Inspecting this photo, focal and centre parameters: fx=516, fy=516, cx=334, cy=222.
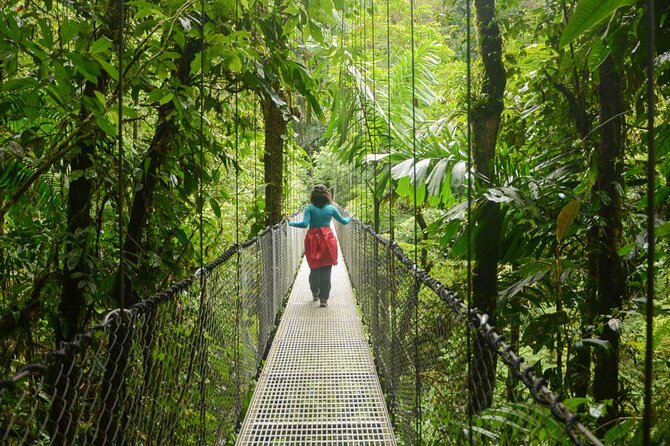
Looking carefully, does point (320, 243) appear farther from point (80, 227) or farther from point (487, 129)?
point (80, 227)

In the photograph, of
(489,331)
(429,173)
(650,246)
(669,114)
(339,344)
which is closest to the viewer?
(650,246)

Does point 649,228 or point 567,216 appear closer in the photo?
point 649,228

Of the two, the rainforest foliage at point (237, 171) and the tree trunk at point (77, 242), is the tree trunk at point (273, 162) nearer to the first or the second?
the rainforest foliage at point (237, 171)

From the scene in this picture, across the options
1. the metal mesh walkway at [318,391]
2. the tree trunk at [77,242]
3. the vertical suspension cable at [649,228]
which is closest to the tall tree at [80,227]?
the tree trunk at [77,242]

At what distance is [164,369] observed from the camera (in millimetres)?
1384

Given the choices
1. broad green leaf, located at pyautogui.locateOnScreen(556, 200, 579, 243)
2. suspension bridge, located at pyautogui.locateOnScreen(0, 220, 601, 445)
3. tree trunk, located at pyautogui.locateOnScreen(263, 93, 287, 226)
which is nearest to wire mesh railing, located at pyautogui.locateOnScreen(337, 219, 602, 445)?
suspension bridge, located at pyautogui.locateOnScreen(0, 220, 601, 445)

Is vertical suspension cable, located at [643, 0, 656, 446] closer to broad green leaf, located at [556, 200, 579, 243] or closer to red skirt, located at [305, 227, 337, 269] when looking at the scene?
broad green leaf, located at [556, 200, 579, 243]

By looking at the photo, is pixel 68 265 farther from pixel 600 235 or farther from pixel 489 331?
pixel 600 235

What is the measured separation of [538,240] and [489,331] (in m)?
1.25

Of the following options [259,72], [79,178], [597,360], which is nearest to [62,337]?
[79,178]

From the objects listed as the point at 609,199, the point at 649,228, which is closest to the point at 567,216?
the point at 609,199

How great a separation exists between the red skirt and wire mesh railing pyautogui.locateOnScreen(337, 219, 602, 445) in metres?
0.92

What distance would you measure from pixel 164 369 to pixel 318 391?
3.94 ft

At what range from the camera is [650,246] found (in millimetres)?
468
